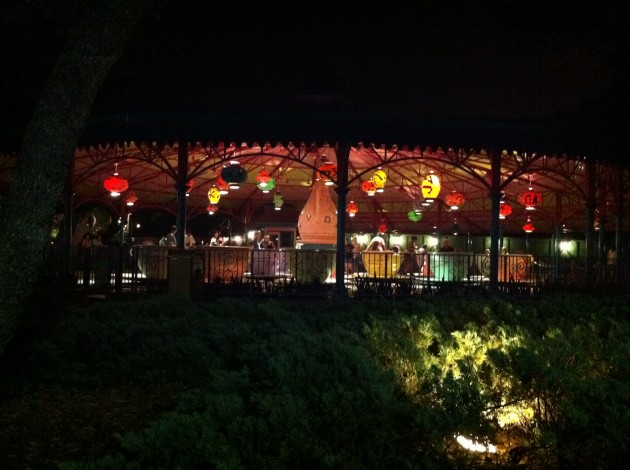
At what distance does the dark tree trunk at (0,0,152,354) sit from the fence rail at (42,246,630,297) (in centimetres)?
772

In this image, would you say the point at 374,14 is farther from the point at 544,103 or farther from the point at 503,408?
the point at 503,408

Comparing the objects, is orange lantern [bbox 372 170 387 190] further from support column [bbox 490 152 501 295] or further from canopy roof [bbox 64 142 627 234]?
support column [bbox 490 152 501 295]

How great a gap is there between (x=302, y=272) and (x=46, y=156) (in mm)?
10264

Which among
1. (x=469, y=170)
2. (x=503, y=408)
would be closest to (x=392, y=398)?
(x=503, y=408)

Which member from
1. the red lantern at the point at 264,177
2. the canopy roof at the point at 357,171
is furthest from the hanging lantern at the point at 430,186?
the red lantern at the point at 264,177

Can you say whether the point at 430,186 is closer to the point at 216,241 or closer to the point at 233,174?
the point at 233,174

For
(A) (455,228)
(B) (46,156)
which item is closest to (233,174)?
(B) (46,156)

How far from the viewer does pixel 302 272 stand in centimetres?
1494

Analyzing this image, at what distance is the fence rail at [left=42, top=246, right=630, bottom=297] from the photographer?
13.8 m

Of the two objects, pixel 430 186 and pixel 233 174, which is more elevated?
pixel 233 174

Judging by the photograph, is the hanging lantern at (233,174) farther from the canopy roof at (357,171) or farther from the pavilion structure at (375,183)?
the canopy roof at (357,171)

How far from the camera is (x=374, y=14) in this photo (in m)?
15.7

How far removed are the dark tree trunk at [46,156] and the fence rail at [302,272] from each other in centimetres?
772

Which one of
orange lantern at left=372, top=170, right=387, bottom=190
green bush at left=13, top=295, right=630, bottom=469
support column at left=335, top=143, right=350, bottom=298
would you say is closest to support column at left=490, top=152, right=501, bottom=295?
support column at left=335, top=143, right=350, bottom=298
